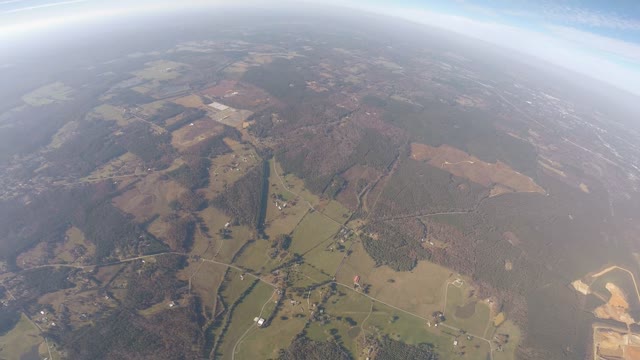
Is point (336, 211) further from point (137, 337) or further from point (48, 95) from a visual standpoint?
point (48, 95)

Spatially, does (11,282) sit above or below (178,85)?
below

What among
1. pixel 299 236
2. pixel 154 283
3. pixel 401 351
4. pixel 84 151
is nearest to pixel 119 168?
pixel 84 151

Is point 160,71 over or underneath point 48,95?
over

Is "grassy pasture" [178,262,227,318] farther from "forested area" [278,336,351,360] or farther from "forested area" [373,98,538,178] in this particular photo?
"forested area" [373,98,538,178]

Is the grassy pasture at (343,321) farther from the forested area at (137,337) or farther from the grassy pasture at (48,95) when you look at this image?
the grassy pasture at (48,95)

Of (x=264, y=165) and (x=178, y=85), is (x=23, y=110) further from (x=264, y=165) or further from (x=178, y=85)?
(x=264, y=165)

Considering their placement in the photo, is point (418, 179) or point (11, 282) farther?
point (418, 179)

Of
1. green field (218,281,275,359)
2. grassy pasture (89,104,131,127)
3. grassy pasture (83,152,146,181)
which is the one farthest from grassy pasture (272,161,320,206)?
grassy pasture (89,104,131,127)

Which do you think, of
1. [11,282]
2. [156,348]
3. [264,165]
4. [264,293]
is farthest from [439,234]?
[11,282]
